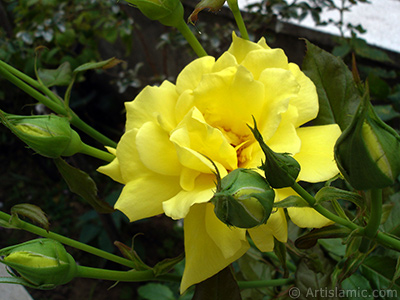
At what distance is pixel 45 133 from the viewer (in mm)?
343

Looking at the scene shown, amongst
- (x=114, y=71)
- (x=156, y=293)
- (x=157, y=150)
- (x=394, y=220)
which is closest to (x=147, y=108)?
Answer: (x=157, y=150)

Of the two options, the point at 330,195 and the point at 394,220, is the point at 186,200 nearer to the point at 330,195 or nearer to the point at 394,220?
the point at 330,195

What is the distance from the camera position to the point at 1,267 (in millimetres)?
405

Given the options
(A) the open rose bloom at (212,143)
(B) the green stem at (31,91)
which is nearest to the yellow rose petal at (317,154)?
(A) the open rose bloom at (212,143)

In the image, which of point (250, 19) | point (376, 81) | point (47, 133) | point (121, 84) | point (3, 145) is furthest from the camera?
point (3, 145)

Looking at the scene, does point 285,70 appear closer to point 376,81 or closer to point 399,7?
point 376,81

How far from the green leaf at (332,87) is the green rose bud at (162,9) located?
0.14 meters

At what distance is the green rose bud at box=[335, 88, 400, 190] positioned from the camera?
8.9 inches

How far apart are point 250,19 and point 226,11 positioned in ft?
0.39

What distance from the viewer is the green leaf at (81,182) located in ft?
1.27

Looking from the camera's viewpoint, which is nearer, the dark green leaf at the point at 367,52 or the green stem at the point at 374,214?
the green stem at the point at 374,214

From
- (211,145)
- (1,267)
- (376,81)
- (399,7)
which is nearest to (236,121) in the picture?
(211,145)

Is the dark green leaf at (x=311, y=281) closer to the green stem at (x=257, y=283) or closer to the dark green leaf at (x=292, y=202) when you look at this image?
the green stem at (x=257, y=283)

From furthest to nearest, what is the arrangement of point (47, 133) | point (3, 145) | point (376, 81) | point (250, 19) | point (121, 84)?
point (3, 145), point (121, 84), point (250, 19), point (376, 81), point (47, 133)
